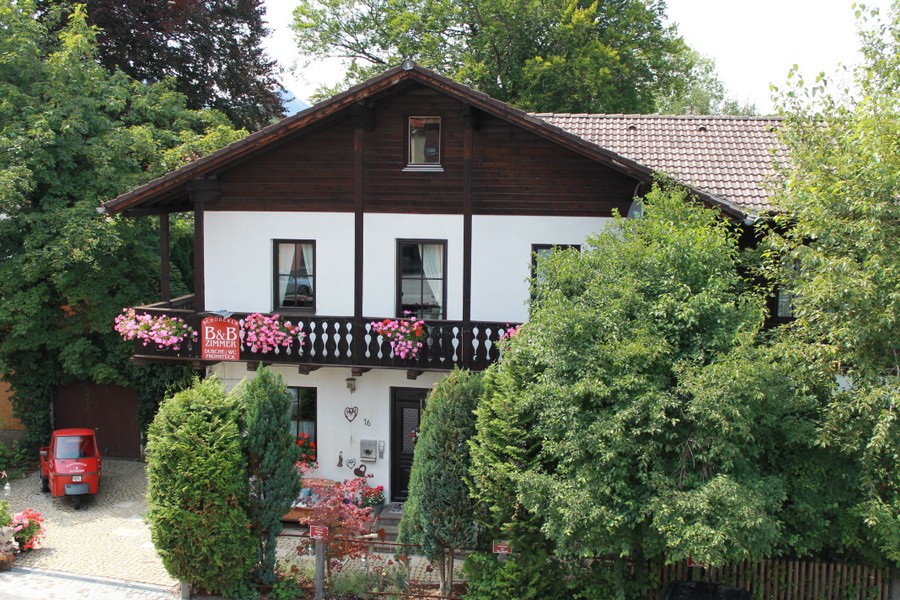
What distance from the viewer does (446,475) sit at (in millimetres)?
13391

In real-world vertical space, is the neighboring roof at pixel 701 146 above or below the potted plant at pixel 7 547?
above

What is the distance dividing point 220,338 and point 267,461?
4111 millimetres

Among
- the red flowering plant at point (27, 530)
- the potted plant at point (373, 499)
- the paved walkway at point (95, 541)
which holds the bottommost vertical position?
the paved walkway at point (95, 541)

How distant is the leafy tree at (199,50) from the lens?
26.3 metres

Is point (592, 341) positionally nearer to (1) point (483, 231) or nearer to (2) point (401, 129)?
(1) point (483, 231)

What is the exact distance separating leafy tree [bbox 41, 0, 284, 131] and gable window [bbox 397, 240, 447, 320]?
11.6 metres

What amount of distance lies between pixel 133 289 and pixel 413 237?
762 centimetres

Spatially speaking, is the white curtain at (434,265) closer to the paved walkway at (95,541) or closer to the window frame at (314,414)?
the window frame at (314,414)

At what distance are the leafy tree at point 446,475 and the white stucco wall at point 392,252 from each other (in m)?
4.03

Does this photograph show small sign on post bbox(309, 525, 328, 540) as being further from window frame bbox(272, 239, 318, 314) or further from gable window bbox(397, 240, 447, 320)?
window frame bbox(272, 239, 318, 314)

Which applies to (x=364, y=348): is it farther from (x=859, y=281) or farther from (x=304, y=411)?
(x=859, y=281)

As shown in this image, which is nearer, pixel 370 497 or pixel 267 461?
pixel 267 461

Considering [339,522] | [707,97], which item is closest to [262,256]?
[339,522]

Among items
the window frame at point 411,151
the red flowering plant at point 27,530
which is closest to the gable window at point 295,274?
the window frame at point 411,151
